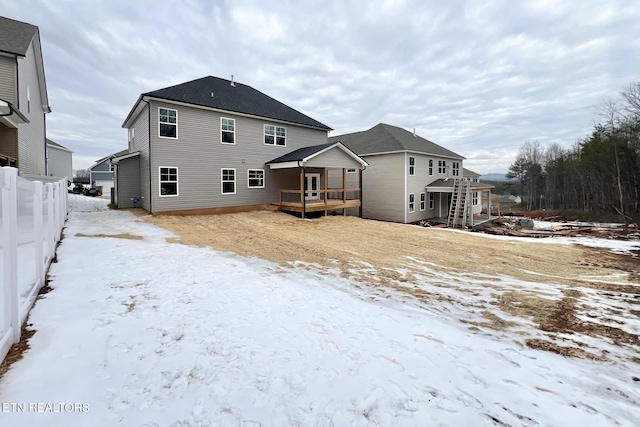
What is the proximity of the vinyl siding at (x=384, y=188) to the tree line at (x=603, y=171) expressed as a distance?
63.0 feet

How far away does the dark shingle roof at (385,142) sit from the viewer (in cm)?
2111

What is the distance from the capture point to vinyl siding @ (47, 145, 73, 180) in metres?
31.5

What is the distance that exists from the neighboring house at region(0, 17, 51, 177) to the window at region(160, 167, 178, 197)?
15.0 feet

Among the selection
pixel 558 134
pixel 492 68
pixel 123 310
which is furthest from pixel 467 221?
pixel 558 134

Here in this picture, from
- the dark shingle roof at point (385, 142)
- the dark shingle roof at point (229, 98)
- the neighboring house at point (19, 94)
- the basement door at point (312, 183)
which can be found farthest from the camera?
the dark shingle roof at point (385, 142)

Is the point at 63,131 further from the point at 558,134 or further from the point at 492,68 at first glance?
the point at 558,134

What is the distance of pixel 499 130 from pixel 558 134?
7.95 m

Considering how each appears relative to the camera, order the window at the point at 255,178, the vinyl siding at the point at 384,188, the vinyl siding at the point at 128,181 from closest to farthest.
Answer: the vinyl siding at the point at 128,181 → the window at the point at 255,178 → the vinyl siding at the point at 384,188

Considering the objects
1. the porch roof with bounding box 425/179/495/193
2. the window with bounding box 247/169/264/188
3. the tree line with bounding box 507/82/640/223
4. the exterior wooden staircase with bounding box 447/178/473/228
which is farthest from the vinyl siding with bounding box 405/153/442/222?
the tree line with bounding box 507/82/640/223

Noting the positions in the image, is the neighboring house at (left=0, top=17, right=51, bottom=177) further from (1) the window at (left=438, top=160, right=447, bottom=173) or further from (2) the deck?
(1) the window at (left=438, top=160, right=447, bottom=173)

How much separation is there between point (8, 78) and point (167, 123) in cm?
535

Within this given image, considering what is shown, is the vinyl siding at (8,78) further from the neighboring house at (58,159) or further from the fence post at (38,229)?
the neighboring house at (58,159)

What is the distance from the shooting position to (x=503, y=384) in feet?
8.50

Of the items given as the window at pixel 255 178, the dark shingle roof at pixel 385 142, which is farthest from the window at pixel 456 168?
the window at pixel 255 178
